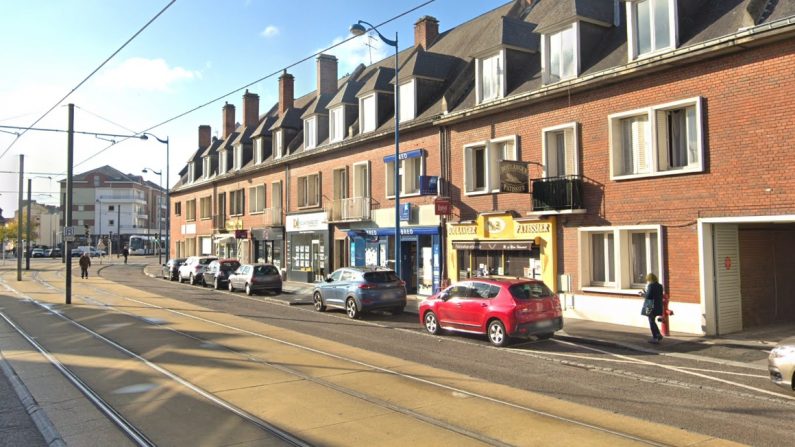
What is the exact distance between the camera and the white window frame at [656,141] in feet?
45.1

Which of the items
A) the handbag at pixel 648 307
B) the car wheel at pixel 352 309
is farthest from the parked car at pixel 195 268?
the handbag at pixel 648 307

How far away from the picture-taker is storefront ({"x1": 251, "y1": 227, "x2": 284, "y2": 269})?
3294 centimetres

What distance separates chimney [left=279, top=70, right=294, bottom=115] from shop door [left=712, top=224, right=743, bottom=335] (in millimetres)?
26787

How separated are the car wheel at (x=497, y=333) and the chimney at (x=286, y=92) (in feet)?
84.7

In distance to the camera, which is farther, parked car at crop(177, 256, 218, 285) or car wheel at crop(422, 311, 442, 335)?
parked car at crop(177, 256, 218, 285)

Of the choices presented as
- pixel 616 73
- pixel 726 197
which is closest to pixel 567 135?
pixel 616 73

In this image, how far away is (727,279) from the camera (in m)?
13.9

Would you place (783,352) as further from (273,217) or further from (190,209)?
(190,209)

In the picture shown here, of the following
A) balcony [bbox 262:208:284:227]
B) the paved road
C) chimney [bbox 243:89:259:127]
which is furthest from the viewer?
chimney [bbox 243:89:259:127]

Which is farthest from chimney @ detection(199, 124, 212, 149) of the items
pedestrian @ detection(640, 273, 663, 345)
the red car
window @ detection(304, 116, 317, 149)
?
pedestrian @ detection(640, 273, 663, 345)

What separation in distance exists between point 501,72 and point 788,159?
9.35m

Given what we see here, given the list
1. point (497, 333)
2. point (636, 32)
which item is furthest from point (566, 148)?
point (497, 333)

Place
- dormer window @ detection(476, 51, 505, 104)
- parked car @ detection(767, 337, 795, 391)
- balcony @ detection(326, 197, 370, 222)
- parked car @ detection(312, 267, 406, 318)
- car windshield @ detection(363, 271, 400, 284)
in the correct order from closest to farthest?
parked car @ detection(767, 337, 795, 391), parked car @ detection(312, 267, 406, 318), car windshield @ detection(363, 271, 400, 284), dormer window @ detection(476, 51, 505, 104), balcony @ detection(326, 197, 370, 222)

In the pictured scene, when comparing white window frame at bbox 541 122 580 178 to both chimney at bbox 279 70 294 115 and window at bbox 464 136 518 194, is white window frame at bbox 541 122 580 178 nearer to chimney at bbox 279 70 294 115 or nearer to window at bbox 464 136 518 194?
window at bbox 464 136 518 194
